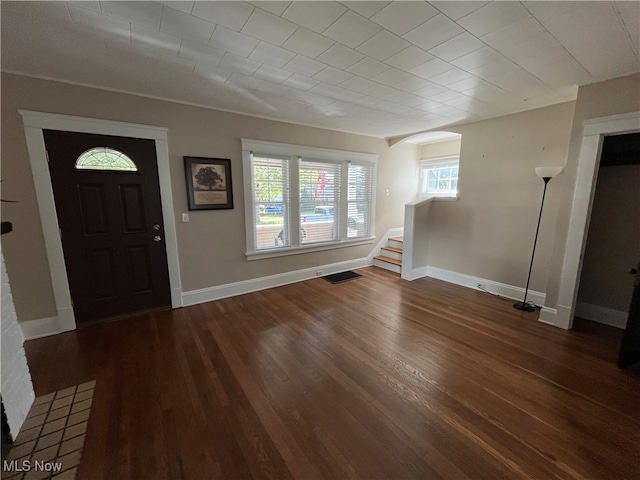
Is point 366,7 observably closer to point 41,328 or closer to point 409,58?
point 409,58

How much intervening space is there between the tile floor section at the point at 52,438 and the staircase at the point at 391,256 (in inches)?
179

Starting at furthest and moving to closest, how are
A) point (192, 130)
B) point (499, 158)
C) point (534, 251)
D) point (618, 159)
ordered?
point (499, 158) < point (534, 251) < point (192, 130) < point (618, 159)

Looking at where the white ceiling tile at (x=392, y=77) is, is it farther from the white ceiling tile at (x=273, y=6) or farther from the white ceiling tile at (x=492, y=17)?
the white ceiling tile at (x=273, y=6)

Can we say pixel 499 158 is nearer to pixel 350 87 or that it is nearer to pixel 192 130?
pixel 350 87

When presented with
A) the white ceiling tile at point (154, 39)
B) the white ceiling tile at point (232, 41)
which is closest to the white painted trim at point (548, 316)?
the white ceiling tile at point (232, 41)

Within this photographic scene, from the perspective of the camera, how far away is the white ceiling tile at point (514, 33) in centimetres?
168

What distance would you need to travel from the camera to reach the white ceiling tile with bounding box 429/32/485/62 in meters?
1.84

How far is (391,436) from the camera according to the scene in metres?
1.59

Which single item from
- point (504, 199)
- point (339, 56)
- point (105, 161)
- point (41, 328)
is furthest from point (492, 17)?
point (41, 328)

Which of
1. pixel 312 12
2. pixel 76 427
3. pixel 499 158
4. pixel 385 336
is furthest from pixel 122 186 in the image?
pixel 499 158

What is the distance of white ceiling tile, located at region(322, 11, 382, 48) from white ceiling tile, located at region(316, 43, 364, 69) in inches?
3.3

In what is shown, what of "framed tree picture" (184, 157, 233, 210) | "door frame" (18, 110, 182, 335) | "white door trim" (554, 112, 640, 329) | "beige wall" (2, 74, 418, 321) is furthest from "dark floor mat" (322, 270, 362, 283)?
"white door trim" (554, 112, 640, 329)

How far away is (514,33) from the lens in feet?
5.84

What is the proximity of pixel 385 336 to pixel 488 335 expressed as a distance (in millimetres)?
1136
